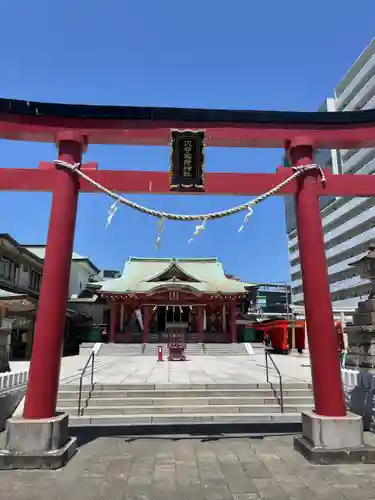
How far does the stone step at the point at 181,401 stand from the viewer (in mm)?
9281

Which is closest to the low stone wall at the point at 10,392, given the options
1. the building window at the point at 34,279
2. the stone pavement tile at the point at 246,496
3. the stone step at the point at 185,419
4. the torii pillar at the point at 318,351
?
the stone step at the point at 185,419

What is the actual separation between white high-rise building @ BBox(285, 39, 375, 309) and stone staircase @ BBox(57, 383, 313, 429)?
48106 millimetres

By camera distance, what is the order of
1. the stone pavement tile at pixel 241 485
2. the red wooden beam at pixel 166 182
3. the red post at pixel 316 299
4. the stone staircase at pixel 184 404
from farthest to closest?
the stone staircase at pixel 184 404, the red wooden beam at pixel 166 182, the red post at pixel 316 299, the stone pavement tile at pixel 241 485

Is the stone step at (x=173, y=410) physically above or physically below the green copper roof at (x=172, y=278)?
below

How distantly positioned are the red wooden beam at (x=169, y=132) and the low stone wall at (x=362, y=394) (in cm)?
490

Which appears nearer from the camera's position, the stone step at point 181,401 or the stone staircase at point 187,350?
the stone step at point 181,401

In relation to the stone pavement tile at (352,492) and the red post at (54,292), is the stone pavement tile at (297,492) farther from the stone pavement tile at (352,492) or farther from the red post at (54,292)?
the red post at (54,292)

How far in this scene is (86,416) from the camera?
8570 millimetres

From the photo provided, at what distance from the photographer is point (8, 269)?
27.1m

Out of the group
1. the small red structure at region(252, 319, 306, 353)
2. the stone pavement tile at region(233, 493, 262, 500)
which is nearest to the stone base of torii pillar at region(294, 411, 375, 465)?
the stone pavement tile at region(233, 493, 262, 500)

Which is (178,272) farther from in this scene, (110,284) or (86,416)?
(86,416)

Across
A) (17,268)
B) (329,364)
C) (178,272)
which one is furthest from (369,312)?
(17,268)

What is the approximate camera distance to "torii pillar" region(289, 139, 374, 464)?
17.9ft

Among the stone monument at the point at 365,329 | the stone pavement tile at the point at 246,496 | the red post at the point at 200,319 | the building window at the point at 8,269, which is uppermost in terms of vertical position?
the building window at the point at 8,269
